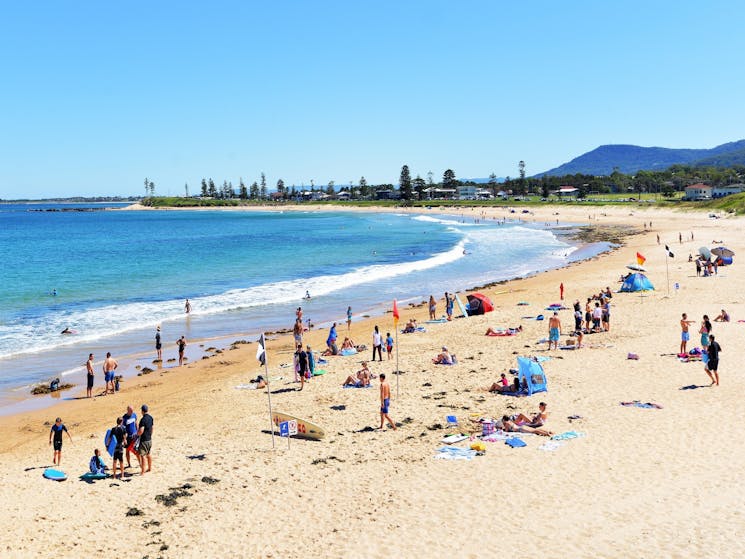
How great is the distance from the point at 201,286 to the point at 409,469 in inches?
1221

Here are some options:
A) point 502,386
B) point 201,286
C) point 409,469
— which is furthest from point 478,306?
point 201,286

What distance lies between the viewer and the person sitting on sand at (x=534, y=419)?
1308 cm

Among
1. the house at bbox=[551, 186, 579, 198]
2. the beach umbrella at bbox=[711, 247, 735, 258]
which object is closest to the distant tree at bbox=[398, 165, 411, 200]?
the house at bbox=[551, 186, 579, 198]

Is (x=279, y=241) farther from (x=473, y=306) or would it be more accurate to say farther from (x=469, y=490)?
(x=469, y=490)

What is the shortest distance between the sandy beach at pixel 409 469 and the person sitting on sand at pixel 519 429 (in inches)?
21.7

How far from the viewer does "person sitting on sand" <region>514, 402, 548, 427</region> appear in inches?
515

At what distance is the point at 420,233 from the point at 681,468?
76.6 metres

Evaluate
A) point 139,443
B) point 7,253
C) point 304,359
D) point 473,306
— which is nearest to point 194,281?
point 473,306

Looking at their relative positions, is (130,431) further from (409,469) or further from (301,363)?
(301,363)

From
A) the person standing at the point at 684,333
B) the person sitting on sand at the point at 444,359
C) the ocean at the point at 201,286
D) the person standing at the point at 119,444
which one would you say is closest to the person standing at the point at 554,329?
the person sitting on sand at the point at 444,359

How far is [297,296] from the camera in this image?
35094 mm

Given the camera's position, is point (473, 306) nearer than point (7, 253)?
Yes

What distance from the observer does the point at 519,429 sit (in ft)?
42.3

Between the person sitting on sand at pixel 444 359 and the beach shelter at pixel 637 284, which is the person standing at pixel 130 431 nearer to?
the person sitting on sand at pixel 444 359
